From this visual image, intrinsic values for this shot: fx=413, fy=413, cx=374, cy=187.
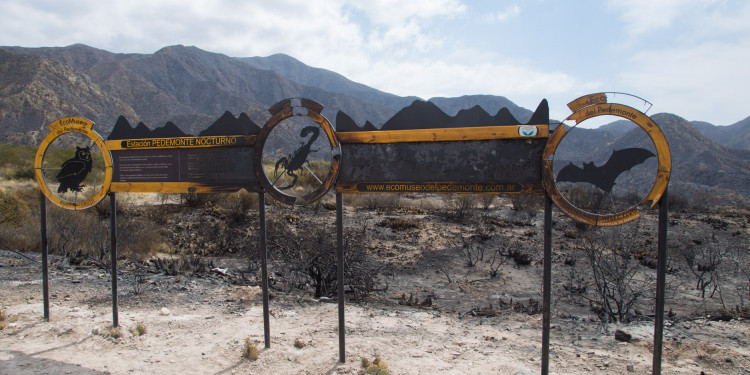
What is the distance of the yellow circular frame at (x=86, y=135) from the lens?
4.46 meters

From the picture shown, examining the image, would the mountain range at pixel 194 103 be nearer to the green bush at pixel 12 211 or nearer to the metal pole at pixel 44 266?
the metal pole at pixel 44 266

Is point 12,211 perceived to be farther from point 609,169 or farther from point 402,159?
point 609,169

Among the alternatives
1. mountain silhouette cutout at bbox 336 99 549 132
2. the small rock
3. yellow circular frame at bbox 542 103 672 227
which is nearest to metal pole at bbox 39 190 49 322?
mountain silhouette cutout at bbox 336 99 549 132

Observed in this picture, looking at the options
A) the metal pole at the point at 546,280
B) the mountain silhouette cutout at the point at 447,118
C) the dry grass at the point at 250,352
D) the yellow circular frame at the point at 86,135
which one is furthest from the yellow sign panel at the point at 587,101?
the yellow circular frame at the point at 86,135

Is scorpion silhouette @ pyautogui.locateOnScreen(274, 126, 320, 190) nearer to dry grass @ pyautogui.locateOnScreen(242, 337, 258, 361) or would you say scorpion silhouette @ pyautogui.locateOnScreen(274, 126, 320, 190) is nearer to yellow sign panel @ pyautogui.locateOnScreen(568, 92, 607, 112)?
dry grass @ pyautogui.locateOnScreen(242, 337, 258, 361)

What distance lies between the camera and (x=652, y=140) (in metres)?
2.79

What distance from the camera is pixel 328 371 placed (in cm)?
366

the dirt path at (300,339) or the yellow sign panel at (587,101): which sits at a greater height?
the yellow sign panel at (587,101)

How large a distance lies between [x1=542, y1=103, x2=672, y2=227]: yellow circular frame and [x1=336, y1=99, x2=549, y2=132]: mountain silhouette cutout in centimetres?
23

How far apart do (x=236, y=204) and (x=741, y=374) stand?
44.7ft

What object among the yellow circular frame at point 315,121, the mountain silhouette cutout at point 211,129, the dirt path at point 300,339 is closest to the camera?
the yellow circular frame at point 315,121

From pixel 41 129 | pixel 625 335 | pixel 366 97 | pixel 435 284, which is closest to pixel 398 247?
pixel 435 284

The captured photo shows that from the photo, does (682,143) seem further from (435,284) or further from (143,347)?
(143,347)

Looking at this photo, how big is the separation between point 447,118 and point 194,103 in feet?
248
